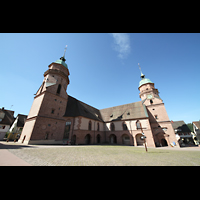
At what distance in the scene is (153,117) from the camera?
2531 cm

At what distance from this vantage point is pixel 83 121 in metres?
21.7

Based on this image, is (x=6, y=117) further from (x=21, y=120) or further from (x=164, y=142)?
(x=164, y=142)

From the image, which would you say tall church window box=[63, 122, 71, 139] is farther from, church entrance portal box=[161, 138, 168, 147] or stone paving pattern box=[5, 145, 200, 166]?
church entrance portal box=[161, 138, 168, 147]

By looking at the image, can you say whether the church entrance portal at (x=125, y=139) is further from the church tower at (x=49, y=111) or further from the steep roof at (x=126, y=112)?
the church tower at (x=49, y=111)

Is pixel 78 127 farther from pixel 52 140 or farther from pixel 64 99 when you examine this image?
pixel 64 99

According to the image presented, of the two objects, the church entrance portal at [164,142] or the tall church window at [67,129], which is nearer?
the tall church window at [67,129]

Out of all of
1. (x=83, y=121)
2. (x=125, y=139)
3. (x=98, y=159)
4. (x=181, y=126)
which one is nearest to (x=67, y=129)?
(x=83, y=121)

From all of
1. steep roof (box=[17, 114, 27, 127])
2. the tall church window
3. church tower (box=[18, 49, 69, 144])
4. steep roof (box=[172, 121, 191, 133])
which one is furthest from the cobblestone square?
steep roof (box=[172, 121, 191, 133])

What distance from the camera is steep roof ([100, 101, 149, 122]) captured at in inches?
993

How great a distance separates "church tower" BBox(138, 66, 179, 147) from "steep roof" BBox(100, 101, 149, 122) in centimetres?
258

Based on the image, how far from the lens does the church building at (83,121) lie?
17906 mm

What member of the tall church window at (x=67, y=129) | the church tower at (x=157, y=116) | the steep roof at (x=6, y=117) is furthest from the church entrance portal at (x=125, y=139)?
the steep roof at (x=6, y=117)
